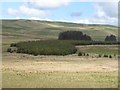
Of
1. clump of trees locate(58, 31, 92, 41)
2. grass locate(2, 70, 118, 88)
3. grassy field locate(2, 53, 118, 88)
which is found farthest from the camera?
clump of trees locate(58, 31, 92, 41)

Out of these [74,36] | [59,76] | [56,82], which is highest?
[74,36]

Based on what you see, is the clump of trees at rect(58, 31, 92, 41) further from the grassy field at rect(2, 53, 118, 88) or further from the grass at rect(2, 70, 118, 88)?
the grass at rect(2, 70, 118, 88)

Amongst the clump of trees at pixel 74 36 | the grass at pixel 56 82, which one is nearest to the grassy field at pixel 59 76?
the grass at pixel 56 82

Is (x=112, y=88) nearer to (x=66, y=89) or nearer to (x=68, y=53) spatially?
(x=66, y=89)

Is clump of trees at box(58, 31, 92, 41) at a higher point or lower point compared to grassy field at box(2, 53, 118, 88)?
higher

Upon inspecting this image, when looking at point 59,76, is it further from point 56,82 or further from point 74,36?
point 74,36

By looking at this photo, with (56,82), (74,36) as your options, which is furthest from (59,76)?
(74,36)

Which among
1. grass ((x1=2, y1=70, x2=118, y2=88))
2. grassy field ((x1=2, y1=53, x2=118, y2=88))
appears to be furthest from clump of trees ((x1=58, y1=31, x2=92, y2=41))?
grass ((x1=2, y1=70, x2=118, y2=88))

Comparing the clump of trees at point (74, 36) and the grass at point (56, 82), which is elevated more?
the clump of trees at point (74, 36)

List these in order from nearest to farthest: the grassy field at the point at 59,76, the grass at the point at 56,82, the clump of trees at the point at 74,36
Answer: the grass at the point at 56,82, the grassy field at the point at 59,76, the clump of trees at the point at 74,36

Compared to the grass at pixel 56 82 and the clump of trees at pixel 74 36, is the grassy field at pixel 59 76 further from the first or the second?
the clump of trees at pixel 74 36

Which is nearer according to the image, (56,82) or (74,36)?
(56,82)

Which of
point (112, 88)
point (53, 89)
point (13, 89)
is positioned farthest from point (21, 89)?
point (112, 88)

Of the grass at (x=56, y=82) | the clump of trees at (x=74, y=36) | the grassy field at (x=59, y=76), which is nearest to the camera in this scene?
the grass at (x=56, y=82)
